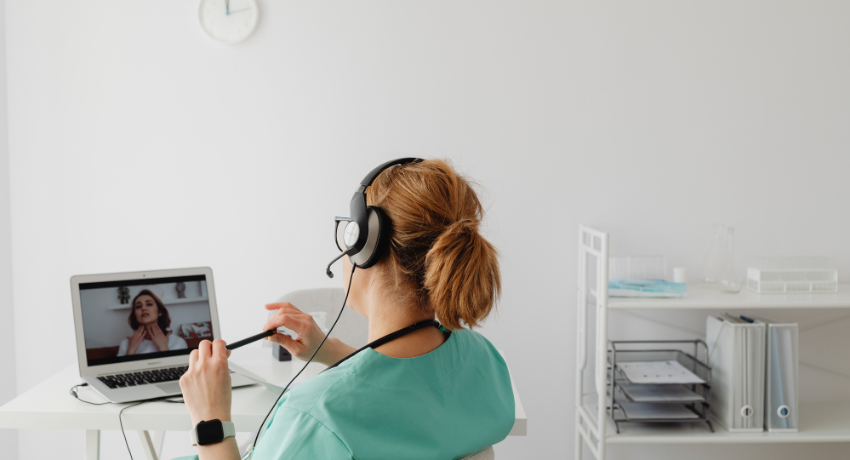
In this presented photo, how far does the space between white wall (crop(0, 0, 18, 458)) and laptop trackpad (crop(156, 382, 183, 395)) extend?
4.31 ft

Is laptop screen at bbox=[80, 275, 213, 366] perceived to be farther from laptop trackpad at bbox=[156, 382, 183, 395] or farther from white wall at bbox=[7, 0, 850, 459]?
white wall at bbox=[7, 0, 850, 459]

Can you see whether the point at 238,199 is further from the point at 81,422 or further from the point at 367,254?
the point at 367,254

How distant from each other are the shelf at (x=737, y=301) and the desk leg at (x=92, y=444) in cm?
141

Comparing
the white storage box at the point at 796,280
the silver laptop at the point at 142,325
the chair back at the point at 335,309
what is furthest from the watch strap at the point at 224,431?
the white storage box at the point at 796,280

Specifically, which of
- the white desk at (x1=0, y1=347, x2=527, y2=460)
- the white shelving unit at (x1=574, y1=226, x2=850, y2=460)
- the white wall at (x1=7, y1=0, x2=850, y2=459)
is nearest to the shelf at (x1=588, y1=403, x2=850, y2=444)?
the white shelving unit at (x1=574, y1=226, x2=850, y2=460)

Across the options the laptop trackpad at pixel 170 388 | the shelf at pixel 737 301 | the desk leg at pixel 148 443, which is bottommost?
the desk leg at pixel 148 443

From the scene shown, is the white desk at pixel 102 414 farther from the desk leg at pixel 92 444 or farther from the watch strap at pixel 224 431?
the watch strap at pixel 224 431

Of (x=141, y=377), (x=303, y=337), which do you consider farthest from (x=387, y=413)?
(x=141, y=377)

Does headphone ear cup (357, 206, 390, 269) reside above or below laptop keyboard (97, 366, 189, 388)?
above

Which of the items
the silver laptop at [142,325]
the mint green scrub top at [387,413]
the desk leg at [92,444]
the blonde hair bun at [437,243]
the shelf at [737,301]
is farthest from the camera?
the shelf at [737,301]

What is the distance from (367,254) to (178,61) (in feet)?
5.52

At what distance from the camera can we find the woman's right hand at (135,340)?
1.47 metres

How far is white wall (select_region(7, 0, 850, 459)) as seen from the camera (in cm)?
214

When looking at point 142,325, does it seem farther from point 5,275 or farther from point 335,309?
point 5,275
